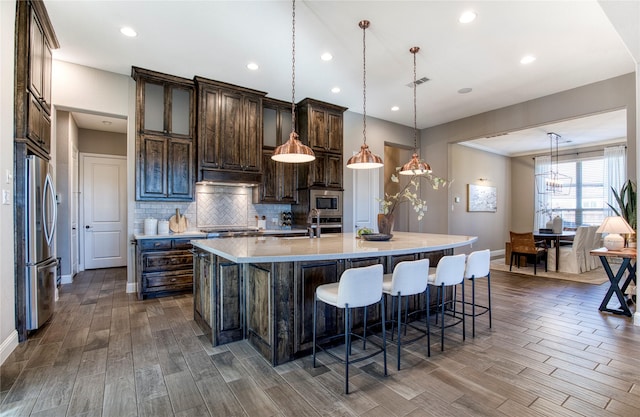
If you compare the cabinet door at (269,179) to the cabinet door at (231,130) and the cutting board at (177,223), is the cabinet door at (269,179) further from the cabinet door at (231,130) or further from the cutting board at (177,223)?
the cutting board at (177,223)

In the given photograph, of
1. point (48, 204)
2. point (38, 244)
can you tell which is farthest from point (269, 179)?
point (38, 244)

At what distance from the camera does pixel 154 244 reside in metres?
4.21

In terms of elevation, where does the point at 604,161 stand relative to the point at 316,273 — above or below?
above

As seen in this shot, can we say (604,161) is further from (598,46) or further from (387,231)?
(387,231)

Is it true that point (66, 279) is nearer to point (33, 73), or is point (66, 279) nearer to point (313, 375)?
point (33, 73)

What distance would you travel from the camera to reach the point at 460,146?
7445 mm

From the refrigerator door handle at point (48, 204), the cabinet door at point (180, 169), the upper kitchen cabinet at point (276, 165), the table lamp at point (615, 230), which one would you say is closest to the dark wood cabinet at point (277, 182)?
the upper kitchen cabinet at point (276, 165)

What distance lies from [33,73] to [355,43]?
3.25 metres

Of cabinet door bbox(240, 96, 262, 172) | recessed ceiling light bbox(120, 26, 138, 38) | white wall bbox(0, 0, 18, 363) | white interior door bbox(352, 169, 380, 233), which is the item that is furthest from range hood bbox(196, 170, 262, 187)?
white wall bbox(0, 0, 18, 363)

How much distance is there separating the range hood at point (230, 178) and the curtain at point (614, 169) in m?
8.13

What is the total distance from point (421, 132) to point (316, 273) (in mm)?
5738

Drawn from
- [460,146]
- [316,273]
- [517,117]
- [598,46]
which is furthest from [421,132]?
[316,273]

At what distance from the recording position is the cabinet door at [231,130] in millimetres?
4828

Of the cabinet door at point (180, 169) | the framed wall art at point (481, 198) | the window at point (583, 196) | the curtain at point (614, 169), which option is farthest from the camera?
the window at point (583, 196)
